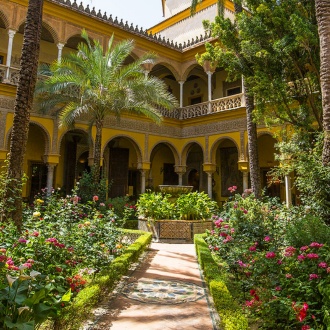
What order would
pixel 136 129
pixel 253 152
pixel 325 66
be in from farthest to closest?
1. pixel 136 129
2. pixel 253 152
3. pixel 325 66

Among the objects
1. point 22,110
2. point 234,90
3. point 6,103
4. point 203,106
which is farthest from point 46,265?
point 234,90

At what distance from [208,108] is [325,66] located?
31.3 ft

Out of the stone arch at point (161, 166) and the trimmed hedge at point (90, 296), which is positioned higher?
the stone arch at point (161, 166)

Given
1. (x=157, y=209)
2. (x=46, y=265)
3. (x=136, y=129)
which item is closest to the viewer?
(x=46, y=265)

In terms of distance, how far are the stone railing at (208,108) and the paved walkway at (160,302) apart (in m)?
10.1

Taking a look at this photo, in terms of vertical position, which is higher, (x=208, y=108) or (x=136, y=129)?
(x=208, y=108)

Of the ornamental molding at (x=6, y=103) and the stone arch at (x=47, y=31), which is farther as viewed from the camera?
the stone arch at (x=47, y=31)

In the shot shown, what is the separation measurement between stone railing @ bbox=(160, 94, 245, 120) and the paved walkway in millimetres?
10093

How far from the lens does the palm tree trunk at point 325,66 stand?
20.7ft

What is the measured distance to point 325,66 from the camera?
6.54m

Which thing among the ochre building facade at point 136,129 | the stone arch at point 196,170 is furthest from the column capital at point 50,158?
the stone arch at point 196,170

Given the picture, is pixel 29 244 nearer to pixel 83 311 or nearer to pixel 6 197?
pixel 83 311

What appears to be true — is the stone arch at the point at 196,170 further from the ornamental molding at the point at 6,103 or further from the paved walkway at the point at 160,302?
the paved walkway at the point at 160,302

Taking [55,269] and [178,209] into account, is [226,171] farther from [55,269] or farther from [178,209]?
[55,269]
